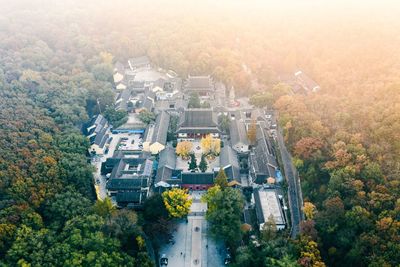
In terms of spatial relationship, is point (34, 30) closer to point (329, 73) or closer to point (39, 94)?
point (39, 94)

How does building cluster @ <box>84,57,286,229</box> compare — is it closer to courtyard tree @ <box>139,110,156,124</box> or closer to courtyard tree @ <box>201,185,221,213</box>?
courtyard tree @ <box>139,110,156,124</box>

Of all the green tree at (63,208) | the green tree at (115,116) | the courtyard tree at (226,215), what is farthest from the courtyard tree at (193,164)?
the green tree at (115,116)

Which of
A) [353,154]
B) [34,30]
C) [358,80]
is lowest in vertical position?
[353,154]

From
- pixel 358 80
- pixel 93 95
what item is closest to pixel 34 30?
pixel 93 95

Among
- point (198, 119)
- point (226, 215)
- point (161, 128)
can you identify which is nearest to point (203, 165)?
point (198, 119)

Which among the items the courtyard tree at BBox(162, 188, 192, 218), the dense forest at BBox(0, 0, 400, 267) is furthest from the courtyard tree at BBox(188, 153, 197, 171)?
the dense forest at BBox(0, 0, 400, 267)

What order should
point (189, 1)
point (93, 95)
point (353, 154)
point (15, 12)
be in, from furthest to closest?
point (189, 1) < point (15, 12) < point (93, 95) < point (353, 154)
